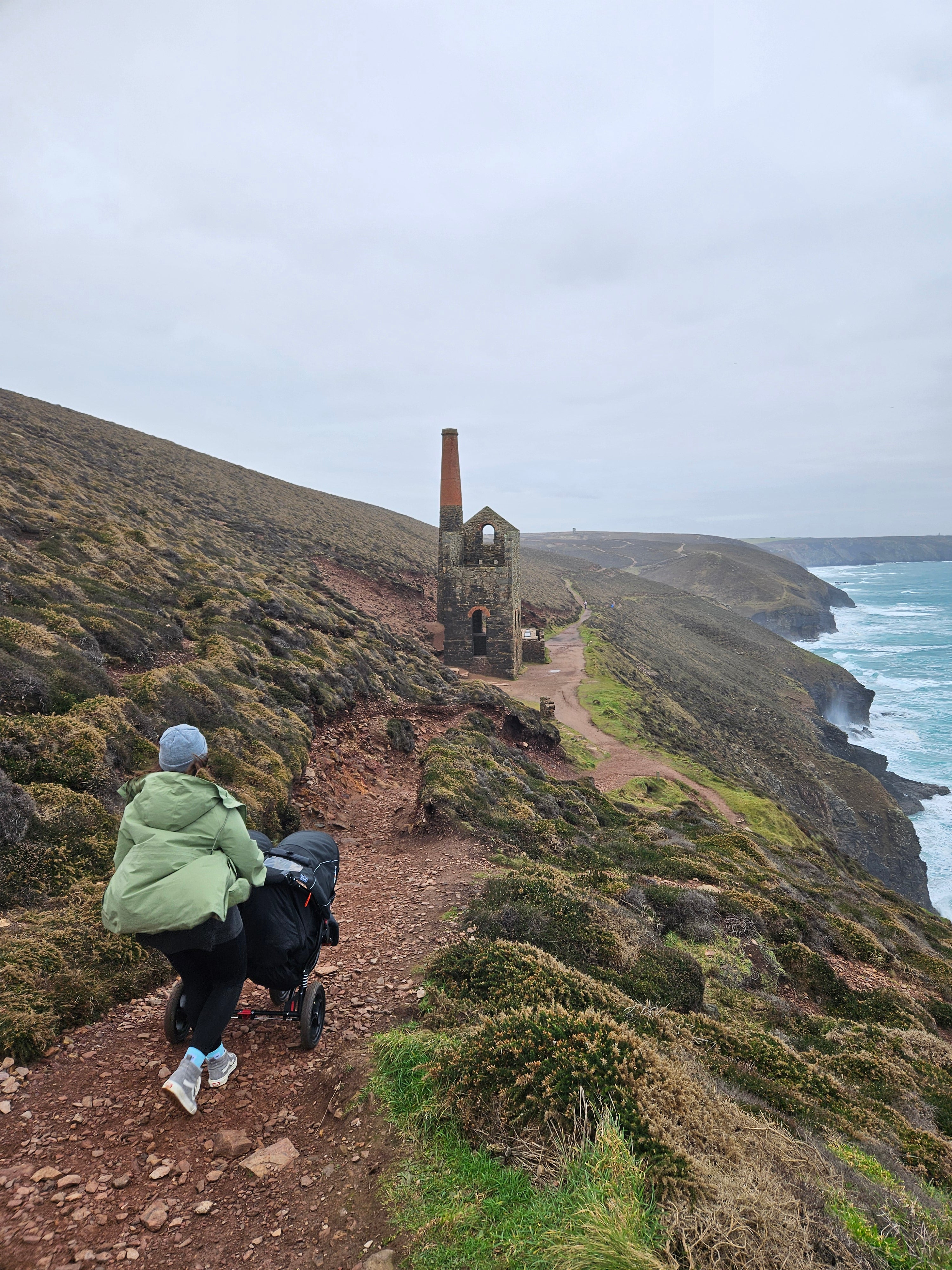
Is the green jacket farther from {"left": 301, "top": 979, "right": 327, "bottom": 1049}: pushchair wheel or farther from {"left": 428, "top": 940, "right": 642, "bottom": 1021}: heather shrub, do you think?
{"left": 428, "top": 940, "right": 642, "bottom": 1021}: heather shrub

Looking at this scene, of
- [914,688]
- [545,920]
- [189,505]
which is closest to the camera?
[545,920]

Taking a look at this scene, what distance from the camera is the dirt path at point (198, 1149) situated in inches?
113

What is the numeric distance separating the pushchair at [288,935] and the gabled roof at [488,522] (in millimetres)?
25660

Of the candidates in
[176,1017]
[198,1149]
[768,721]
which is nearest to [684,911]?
[176,1017]

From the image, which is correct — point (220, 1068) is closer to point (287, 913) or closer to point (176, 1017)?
point (176, 1017)

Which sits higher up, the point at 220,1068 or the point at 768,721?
the point at 220,1068

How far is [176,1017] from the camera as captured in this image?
4.06m

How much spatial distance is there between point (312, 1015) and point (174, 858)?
1.69 meters

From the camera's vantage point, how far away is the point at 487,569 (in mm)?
29484

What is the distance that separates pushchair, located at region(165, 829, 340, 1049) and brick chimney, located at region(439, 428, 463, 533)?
2644 cm

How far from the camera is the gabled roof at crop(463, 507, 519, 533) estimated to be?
2934 cm

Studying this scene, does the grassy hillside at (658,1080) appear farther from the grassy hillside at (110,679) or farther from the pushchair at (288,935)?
the grassy hillside at (110,679)

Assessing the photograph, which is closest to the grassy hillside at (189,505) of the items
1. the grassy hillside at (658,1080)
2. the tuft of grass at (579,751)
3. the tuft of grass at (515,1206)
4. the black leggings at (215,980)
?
the tuft of grass at (579,751)

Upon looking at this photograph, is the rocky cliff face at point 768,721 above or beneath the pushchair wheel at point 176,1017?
beneath
